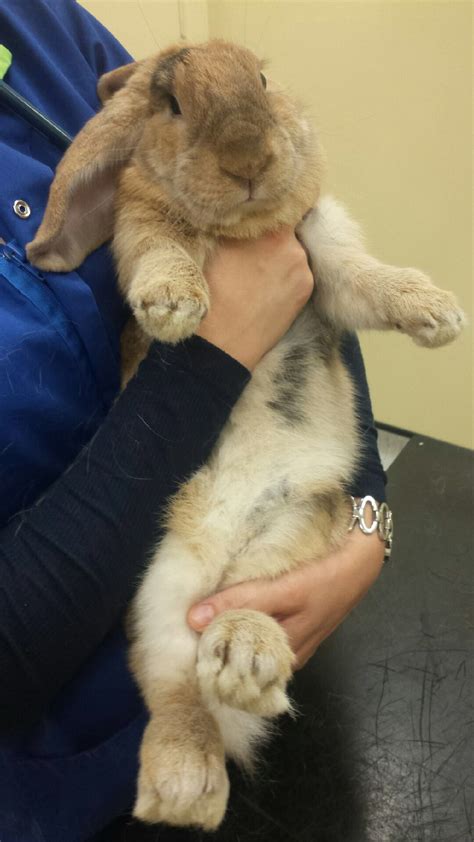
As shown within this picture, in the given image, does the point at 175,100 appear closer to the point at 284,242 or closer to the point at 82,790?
the point at 284,242

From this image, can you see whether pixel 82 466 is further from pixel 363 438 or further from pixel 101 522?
pixel 363 438

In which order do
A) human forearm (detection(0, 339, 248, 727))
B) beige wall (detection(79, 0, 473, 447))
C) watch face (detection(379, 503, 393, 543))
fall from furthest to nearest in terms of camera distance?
beige wall (detection(79, 0, 473, 447)), watch face (detection(379, 503, 393, 543)), human forearm (detection(0, 339, 248, 727))

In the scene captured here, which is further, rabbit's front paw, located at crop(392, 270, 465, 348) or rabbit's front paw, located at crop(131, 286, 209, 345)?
rabbit's front paw, located at crop(392, 270, 465, 348)

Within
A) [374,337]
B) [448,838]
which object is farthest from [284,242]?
[374,337]

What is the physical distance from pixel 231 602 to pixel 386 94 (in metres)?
1.74

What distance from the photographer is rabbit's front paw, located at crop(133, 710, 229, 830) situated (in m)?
0.73

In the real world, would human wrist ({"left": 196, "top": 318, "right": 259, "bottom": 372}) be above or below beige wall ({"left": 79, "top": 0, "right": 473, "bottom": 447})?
above

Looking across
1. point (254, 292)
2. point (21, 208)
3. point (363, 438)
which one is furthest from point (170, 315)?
point (363, 438)

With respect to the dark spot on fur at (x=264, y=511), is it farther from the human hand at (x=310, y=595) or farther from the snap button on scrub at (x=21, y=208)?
the snap button on scrub at (x=21, y=208)

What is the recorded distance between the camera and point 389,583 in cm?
131

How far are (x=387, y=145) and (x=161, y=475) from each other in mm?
1650

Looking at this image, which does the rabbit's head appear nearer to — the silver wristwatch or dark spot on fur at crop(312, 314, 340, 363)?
dark spot on fur at crop(312, 314, 340, 363)

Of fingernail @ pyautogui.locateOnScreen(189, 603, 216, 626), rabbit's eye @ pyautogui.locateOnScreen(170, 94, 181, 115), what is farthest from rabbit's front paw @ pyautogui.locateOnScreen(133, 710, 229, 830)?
rabbit's eye @ pyautogui.locateOnScreen(170, 94, 181, 115)

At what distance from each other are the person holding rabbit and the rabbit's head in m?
0.05
